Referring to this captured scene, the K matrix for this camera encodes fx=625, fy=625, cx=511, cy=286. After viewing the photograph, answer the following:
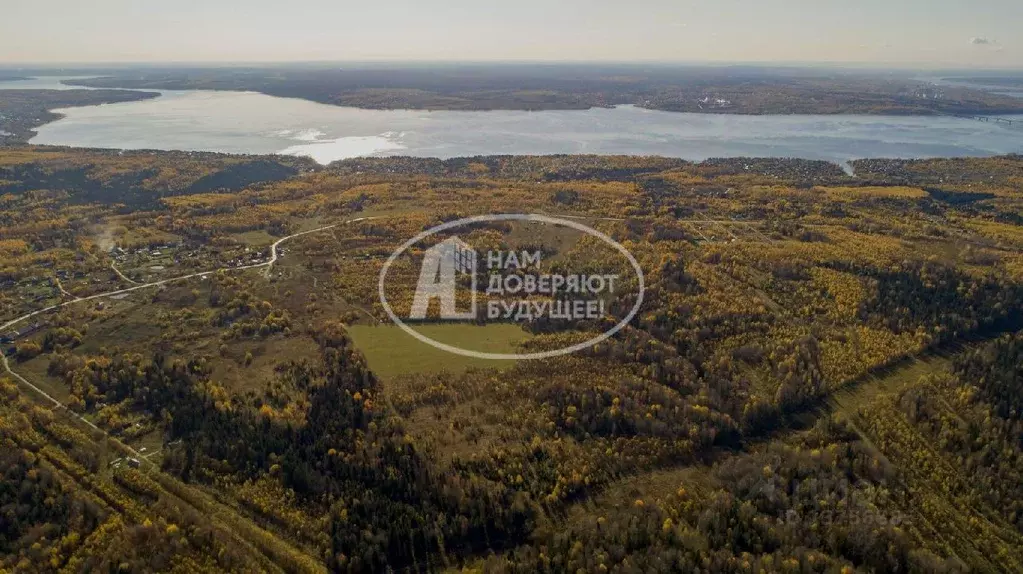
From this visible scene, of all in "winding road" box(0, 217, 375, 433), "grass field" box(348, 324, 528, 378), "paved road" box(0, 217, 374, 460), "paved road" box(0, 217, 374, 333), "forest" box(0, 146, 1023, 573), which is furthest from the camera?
"paved road" box(0, 217, 374, 333)

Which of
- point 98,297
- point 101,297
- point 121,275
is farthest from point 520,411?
point 121,275

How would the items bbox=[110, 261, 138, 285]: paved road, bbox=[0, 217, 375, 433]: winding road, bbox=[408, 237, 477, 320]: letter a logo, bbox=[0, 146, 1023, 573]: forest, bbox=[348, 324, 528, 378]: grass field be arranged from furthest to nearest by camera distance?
bbox=[110, 261, 138, 285]: paved road → bbox=[408, 237, 477, 320]: letter a logo → bbox=[348, 324, 528, 378]: grass field → bbox=[0, 217, 375, 433]: winding road → bbox=[0, 146, 1023, 573]: forest

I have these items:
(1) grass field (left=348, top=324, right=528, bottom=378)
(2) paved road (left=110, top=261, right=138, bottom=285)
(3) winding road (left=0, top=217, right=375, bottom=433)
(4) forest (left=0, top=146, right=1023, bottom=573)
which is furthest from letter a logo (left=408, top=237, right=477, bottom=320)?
(2) paved road (left=110, top=261, right=138, bottom=285)

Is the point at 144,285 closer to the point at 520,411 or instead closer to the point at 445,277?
the point at 445,277

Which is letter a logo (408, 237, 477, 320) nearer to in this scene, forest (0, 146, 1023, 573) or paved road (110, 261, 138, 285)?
forest (0, 146, 1023, 573)

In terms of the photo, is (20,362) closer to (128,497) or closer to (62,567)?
(128,497)

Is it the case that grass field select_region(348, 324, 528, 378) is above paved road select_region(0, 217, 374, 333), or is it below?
below

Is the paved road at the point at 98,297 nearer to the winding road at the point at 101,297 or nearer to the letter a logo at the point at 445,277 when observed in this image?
the winding road at the point at 101,297

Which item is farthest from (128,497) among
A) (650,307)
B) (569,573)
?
(650,307)
